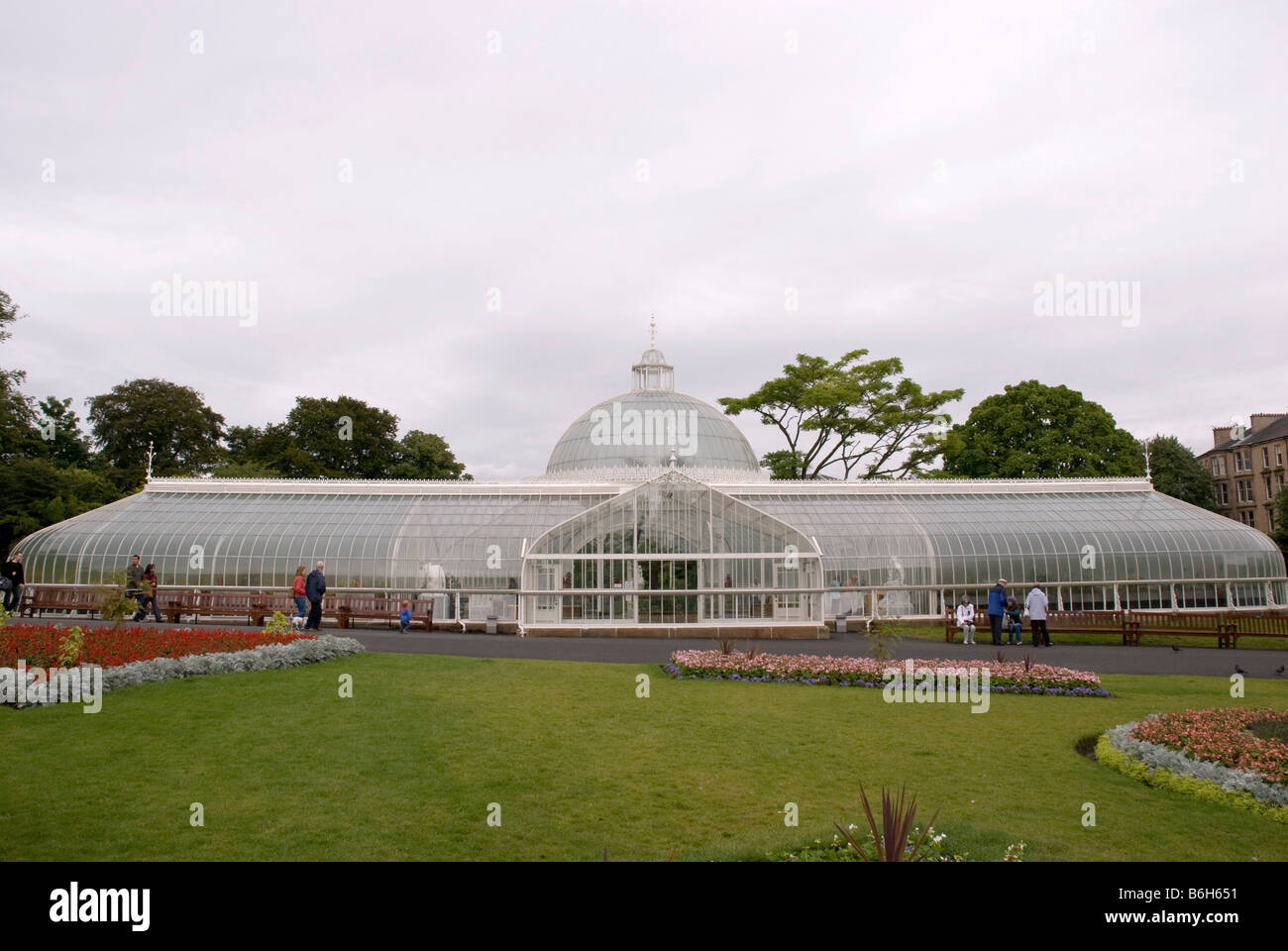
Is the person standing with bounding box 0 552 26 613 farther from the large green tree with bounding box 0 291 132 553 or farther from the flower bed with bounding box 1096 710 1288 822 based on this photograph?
the flower bed with bounding box 1096 710 1288 822

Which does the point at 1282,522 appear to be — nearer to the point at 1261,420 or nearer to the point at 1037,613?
the point at 1261,420

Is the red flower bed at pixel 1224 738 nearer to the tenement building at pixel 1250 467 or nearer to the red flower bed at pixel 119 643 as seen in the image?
the red flower bed at pixel 119 643

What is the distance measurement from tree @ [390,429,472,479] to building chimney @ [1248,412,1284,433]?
70.8 m

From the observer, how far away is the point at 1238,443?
74.3m

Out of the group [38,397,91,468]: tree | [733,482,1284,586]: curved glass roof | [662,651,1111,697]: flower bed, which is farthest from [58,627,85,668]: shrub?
[38,397,91,468]: tree

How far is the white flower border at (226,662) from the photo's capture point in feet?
45.3

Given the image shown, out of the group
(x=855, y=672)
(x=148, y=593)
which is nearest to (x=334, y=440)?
(x=148, y=593)

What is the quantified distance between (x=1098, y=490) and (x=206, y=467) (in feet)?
198

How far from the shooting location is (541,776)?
32.2 feet

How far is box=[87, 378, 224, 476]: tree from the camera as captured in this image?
6156 centimetres

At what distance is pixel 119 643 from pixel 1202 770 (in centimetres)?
1754

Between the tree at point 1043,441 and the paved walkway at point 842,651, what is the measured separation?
98.0 feet
